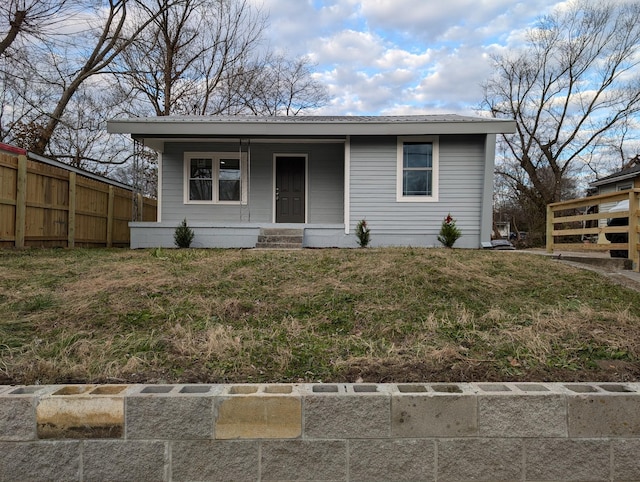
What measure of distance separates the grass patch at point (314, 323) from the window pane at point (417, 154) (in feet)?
18.1

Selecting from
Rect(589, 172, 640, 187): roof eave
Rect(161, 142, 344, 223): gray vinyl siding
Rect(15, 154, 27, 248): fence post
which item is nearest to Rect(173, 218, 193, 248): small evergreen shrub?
Rect(161, 142, 344, 223): gray vinyl siding

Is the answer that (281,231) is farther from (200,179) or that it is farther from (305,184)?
(200,179)

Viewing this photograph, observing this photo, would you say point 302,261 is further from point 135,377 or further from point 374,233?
point 374,233

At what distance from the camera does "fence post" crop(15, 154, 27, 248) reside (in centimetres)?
838

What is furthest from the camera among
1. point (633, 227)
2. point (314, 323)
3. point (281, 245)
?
point (281, 245)

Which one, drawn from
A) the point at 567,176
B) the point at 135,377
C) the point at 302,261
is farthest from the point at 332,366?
the point at 567,176

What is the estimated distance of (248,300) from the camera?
383cm

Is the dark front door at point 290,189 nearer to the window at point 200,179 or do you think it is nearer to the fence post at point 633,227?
the window at point 200,179

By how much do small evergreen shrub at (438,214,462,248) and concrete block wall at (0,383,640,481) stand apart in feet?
24.6

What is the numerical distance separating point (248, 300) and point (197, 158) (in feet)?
27.5

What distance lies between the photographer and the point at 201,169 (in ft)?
37.0

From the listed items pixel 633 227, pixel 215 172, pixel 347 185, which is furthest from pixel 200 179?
pixel 633 227

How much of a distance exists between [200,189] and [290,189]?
97.2 inches

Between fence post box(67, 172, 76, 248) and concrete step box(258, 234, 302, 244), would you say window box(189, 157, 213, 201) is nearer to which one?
concrete step box(258, 234, 302, 244)
